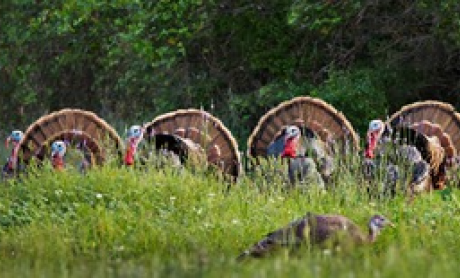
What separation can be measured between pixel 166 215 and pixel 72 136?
3.45 metres

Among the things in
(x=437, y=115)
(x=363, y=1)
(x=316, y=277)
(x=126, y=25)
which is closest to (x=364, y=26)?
(x=363, y=1)

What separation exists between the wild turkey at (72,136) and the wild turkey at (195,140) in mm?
419

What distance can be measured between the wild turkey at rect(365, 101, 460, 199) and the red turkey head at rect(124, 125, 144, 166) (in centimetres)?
217

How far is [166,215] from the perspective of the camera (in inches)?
388

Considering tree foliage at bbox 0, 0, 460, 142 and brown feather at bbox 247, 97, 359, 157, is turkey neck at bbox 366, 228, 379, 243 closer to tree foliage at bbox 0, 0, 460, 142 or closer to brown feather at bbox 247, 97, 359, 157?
brown feather at bbox 247, 97, 359, 157

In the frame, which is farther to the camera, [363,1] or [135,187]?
[363,1]

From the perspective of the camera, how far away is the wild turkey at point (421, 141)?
476 inches

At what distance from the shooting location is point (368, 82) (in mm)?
17375

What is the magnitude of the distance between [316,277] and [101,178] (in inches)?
229

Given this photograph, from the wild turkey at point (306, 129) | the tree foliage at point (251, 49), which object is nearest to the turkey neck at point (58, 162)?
the wild turkey at point (306, 129)

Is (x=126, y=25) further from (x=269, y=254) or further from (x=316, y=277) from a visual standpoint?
(x=316, y=277)

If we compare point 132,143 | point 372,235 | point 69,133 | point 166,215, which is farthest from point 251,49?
point 372,235

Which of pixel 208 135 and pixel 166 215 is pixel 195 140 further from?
pixel 166 215

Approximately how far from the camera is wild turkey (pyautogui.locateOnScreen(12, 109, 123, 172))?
1290 centimetres
